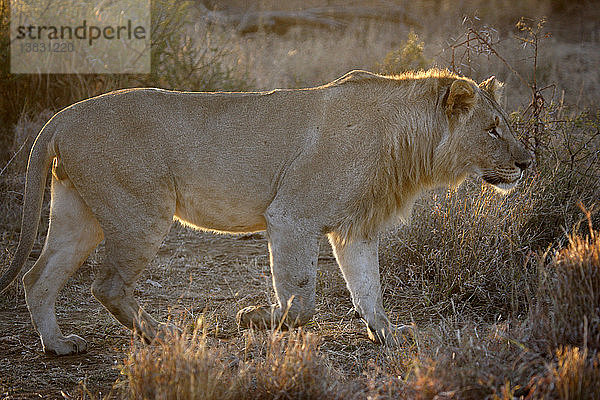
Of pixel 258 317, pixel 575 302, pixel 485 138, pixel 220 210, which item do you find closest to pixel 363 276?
pixel 258 317

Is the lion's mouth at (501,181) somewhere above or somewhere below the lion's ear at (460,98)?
below

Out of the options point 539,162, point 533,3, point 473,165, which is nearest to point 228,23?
point 533,3

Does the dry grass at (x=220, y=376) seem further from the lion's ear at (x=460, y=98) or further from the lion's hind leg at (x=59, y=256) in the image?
the lion's ear at (x=460, y=98)

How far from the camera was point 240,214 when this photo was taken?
4316mm

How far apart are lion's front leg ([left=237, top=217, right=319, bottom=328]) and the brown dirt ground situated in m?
0.21

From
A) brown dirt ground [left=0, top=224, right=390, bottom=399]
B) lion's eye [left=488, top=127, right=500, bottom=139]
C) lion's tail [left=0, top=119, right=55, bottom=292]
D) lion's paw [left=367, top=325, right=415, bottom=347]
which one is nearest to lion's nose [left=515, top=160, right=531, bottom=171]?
lion's eye [left=488, top=127, right=500, bottom=139]

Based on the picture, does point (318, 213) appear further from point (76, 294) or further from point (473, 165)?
point (76, 294)

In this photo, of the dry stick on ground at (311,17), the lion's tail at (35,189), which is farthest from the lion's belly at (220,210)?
the dry stick on ground at (311,17)

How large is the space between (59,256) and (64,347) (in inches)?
23.3

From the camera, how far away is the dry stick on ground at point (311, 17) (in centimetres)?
1711

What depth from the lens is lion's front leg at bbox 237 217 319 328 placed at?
3.99m

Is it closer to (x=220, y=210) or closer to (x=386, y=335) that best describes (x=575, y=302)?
(x=386, y=335)

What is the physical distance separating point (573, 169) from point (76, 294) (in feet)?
14.1

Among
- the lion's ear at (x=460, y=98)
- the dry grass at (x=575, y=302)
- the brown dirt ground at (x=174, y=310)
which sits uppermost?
the lion's ear at (x=460, y=98)
